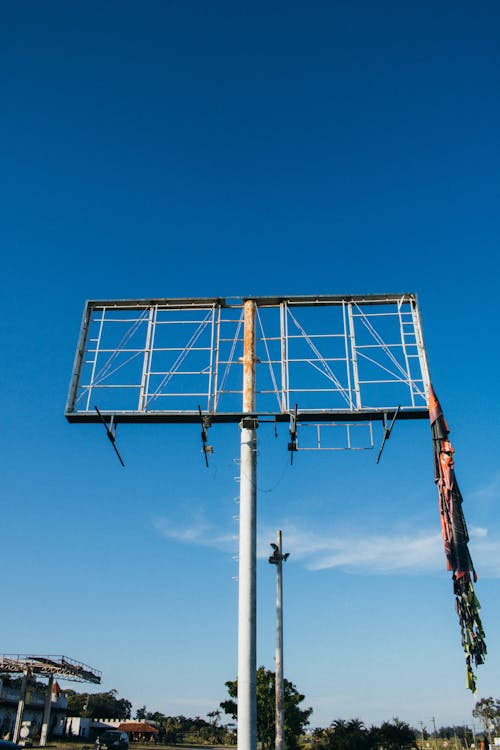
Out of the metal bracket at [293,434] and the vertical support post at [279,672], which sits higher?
the metal bracket at [293,434]

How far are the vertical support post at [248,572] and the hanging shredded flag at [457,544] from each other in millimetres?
5200

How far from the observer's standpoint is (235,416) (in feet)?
60.2

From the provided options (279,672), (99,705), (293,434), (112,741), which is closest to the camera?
(293,434)

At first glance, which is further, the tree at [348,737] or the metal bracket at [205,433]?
the tree at [348,737]

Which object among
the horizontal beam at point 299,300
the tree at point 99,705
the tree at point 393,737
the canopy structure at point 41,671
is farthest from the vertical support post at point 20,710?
the tree at point 99,705

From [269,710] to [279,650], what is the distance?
32.2 m

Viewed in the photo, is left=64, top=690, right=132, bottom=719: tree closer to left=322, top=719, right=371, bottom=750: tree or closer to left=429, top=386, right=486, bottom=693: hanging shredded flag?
left=322, top=719, right=371, bottom=750: tree

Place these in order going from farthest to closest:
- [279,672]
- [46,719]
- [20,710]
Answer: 1. [46,719]
2. [20,710]
3. [279,672]

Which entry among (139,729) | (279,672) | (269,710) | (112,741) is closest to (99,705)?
(139,729)

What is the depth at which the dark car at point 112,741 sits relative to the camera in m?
33.1

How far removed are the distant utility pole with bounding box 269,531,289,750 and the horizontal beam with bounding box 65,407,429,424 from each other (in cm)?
687

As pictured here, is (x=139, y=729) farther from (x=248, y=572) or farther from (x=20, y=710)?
(x=248, y=572)

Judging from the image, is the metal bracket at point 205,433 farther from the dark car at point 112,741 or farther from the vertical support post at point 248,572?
the dark car at point 112,741

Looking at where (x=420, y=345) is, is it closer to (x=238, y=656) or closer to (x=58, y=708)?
(x=238, y=656)
